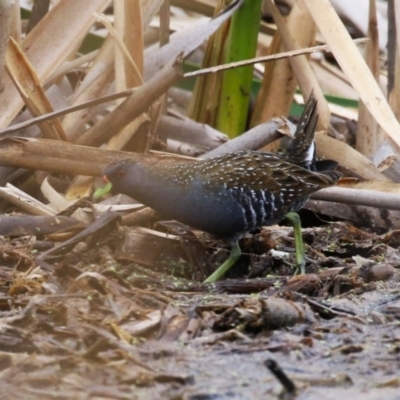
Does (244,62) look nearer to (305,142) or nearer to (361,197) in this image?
(305,142)

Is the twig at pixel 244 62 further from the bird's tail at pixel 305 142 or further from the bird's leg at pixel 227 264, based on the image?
the bird's leg at pixel 227 264

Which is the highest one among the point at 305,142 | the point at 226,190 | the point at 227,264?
the point at 305,142

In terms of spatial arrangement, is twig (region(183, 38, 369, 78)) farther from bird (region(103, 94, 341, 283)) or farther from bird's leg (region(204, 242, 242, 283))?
bird's leg (region(204, 242, 242, 283))

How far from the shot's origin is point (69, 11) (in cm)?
473

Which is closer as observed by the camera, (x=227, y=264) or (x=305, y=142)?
(x=227, y=264)

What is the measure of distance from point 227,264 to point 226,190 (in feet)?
1.18

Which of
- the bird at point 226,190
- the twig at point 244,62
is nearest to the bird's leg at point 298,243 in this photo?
the bird at point 226,190

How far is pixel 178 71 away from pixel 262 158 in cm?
61

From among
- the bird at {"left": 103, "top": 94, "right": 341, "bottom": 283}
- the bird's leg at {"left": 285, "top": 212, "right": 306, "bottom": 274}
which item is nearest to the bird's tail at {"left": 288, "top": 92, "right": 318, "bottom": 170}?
the bird at {"left": 103, "top": 94, "right": 341, "bottom": 283}

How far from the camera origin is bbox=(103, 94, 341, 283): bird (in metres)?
4.45

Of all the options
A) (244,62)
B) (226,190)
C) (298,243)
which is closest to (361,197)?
(298,243)

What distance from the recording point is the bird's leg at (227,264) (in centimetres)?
439

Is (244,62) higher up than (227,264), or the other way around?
(244,62)

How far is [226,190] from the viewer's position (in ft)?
14.7
